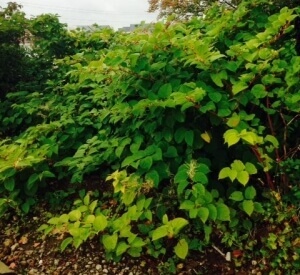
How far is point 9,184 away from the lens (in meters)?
2.98

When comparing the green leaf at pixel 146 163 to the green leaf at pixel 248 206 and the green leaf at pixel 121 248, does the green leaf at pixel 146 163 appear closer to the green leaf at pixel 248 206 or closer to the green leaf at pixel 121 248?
the green leaf at pixel 121 248

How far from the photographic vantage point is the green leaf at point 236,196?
251 centimetres

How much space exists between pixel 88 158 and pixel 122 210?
0.58 m

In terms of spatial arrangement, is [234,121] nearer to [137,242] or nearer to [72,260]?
[137,242]

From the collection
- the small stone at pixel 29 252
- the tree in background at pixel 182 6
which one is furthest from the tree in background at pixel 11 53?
the tree in background at pixel 182 6

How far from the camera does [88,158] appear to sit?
10.1 ft

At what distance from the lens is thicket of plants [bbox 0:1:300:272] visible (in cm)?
246

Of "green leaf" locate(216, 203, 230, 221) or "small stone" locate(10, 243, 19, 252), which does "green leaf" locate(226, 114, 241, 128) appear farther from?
"small stone" locate(10, 243, 19, 252)

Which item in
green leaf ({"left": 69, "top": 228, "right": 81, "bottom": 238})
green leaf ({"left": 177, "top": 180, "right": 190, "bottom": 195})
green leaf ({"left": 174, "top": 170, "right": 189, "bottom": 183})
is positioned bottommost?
green leaf ({"left": 69, "top": 228, "right": 81, "bottom": 238})

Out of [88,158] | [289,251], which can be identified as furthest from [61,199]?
[289,251]

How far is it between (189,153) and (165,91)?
56 centimetres

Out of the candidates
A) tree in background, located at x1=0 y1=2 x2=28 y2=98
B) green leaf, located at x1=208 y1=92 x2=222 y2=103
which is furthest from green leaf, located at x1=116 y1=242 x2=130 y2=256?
tree in background, located at x1=0 y1=2 x2=28 y2=98

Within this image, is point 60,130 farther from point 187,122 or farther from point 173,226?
point 173,226

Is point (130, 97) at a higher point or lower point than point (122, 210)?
higher
